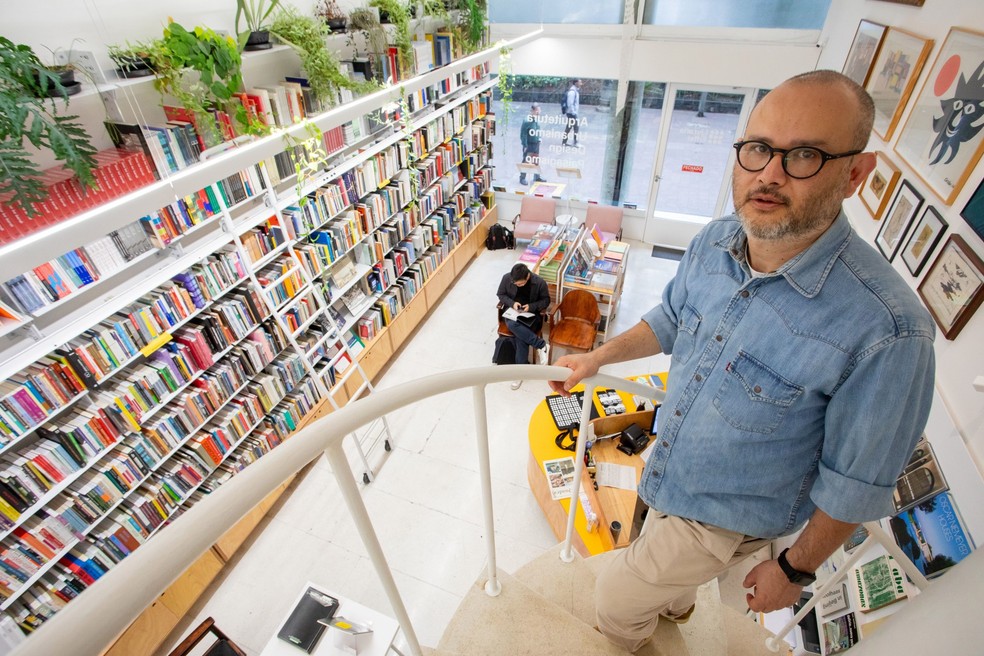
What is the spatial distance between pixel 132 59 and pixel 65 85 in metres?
0.44

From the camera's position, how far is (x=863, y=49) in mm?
4008

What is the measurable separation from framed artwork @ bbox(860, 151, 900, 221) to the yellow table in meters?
1.95

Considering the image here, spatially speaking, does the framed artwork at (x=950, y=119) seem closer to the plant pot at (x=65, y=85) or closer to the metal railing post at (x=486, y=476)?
the metal railing post at (x=486, y=476)

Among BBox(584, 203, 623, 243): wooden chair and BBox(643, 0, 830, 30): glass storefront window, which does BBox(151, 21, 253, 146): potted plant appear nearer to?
BBox(584, 203, 623, 243): wooden chair

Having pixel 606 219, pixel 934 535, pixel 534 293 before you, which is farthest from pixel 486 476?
pixel 606 219

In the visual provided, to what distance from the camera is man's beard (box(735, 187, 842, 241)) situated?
3.59 ft

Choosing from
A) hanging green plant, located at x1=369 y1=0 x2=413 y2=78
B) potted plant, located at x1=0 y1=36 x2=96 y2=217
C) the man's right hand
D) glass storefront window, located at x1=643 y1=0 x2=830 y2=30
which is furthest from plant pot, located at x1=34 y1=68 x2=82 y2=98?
glass storefront window, located at x1=643 y1=0 x2=830 y2=30

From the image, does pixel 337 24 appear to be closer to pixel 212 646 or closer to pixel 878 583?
pixel 212 646

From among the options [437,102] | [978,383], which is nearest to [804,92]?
[978,383]

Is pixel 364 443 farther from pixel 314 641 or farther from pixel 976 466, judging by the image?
pixel 976 466

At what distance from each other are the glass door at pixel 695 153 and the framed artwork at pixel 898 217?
3.58 m

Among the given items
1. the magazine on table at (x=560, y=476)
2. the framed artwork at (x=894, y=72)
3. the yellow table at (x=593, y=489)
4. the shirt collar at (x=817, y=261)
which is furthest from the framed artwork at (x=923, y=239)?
the magazine on table at (x=560, y=476)

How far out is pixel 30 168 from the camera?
1838 millimetres

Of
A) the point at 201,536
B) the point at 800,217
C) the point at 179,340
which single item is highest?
the point at 800,217
